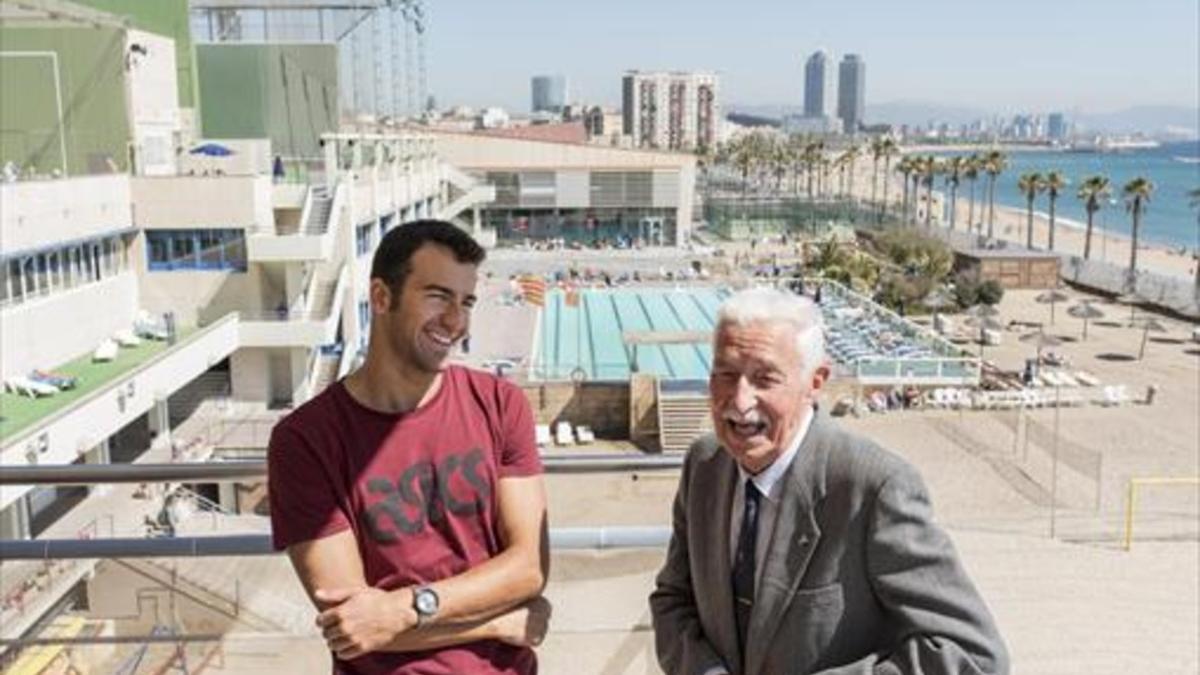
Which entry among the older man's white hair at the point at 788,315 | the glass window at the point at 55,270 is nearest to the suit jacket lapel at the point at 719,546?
the older man's white hair at the point at 788,315

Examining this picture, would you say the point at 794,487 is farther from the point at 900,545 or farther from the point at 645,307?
the point at 645,307

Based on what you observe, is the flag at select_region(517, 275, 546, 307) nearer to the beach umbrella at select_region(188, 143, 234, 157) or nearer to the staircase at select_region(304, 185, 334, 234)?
the staircase at select_region(304, 185, 334, 234)

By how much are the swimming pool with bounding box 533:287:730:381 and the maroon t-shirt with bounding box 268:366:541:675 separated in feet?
65.5

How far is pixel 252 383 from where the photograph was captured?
82.1 ft

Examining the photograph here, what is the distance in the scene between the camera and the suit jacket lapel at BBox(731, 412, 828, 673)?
1.84 meters

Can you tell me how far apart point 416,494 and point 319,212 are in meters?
25.1

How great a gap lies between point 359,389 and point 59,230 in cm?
2047

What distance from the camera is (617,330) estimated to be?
114 ft

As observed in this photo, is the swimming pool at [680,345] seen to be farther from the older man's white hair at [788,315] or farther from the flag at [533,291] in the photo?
the older man's white hair at [788,315]

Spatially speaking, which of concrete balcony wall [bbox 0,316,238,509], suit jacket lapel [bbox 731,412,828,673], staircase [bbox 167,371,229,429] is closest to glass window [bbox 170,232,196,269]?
concrete balcony wall [bbox 0,316,238,509]

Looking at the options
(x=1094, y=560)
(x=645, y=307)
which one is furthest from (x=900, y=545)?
(x=645, y=307)

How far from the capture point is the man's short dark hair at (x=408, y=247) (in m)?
2.16

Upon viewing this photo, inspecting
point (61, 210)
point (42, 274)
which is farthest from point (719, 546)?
point (61, 210)

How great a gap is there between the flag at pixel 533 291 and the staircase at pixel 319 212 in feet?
35.5
